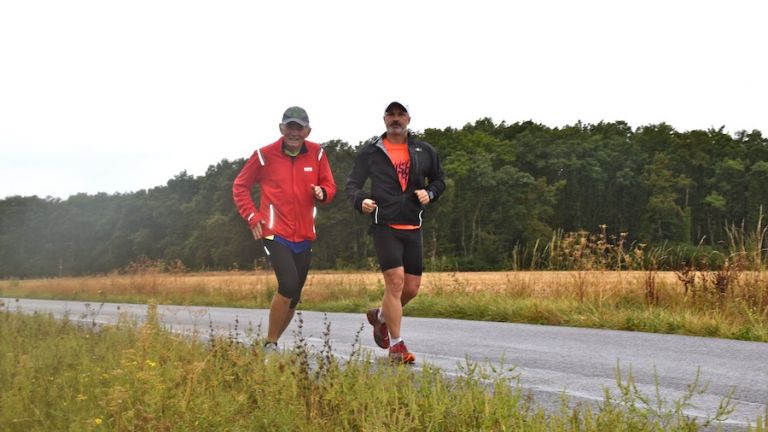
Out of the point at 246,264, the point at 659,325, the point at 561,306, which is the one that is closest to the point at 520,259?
the point at 561,306

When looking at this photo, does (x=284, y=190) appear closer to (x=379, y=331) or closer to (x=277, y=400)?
(x=379, y=331)

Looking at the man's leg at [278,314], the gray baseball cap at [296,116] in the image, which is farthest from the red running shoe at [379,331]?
the gray baseball cap at [296,116]

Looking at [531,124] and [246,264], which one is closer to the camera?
[246,264]

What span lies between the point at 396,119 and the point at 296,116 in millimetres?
826

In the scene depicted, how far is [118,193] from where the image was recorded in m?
112

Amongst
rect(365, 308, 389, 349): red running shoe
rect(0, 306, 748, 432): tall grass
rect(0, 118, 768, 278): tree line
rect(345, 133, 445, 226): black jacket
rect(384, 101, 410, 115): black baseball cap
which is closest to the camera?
rect(0, 306, 748, 432): tall grass

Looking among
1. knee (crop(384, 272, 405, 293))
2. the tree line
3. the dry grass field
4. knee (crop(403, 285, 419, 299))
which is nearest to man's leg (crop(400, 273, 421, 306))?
knee (crop(403, 285, 419, 299))

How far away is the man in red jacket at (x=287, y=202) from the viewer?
612cm

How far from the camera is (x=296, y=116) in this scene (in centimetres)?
607

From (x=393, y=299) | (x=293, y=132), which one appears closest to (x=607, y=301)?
(x=393, y=299)

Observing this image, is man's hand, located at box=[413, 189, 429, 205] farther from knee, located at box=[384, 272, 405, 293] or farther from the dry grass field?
the dry grass field

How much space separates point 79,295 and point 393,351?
20791mm

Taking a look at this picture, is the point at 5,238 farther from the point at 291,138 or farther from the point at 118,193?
the point at 291,138

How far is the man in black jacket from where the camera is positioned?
592 centimetres
